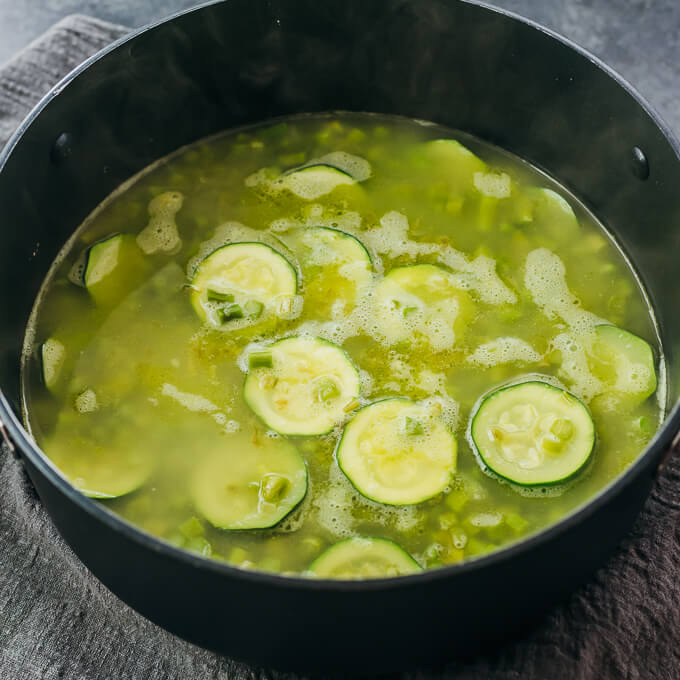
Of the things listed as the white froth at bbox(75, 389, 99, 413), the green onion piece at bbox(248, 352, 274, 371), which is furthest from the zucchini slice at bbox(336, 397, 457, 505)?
the white froth at bbox(75, 389, 99, 413)

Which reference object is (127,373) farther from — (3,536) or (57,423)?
(3,536)

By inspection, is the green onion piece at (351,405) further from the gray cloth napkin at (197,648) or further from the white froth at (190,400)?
the gray cloth napkin at (197,648)

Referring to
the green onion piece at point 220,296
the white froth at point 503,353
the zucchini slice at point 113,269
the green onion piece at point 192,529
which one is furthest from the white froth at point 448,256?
the green onion piece at point 192,529

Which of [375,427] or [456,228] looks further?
[456,228]

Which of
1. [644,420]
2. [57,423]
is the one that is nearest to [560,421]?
[644,420]

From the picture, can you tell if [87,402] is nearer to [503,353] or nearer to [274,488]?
[274,488]

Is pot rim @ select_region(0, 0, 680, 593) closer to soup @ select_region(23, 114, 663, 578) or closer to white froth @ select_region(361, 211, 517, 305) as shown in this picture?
soup @ select_region(23, 114, 663, 578)
